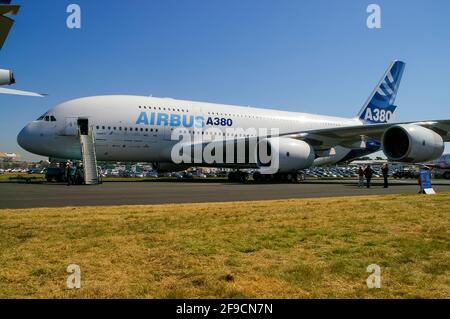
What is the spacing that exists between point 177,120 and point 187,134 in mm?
1118

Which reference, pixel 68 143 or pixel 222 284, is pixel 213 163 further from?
pixel 222 284

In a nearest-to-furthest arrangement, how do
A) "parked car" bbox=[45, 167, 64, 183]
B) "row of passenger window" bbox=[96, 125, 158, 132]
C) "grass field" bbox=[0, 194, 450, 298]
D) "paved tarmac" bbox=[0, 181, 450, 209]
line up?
"grass field" bbox=[0, 194, 450, 298] → "paved tarmac" bbox=[0, 181, 450, 209] → "row of passenger window" bbox=[96, 125, 158, 132] → "parked car" bbox=[45, 167, 64, 183]

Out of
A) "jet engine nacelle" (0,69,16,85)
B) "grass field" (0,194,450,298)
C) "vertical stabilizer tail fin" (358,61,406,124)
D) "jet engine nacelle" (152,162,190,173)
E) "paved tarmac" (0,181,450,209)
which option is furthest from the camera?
"vertical stabilizer tail fin" (358,61,406,124)

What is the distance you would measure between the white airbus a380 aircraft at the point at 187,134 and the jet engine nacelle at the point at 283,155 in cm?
6

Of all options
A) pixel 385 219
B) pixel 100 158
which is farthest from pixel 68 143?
pixel 385 219

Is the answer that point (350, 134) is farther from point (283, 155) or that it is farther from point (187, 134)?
point (187, 134)

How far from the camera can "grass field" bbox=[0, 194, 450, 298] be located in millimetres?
3744

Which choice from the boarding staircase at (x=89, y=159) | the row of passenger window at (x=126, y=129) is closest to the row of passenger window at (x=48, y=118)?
the boarding staircase at (x=89, y=159)

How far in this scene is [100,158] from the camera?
78.2 ft

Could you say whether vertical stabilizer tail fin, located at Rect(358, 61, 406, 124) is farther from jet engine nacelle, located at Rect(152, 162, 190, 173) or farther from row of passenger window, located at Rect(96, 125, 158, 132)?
row of passenger window, located at Rect(96, 125, 158, 132)

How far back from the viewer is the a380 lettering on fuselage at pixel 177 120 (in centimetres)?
2423

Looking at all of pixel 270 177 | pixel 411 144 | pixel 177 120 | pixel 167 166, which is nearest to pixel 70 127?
pixel 177 120

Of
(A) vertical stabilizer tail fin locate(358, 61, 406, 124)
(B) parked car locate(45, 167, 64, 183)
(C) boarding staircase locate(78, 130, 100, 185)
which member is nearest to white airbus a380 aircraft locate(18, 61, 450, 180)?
(C) boarding staircase locate(78, 130, 100, 185)
